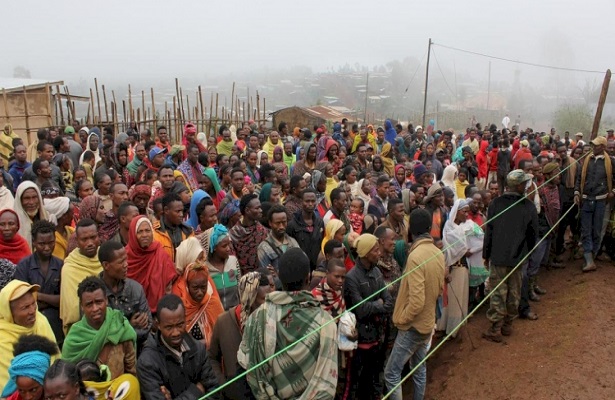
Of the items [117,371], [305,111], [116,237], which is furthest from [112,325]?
[305,111]

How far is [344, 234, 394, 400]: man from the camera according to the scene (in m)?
4.60

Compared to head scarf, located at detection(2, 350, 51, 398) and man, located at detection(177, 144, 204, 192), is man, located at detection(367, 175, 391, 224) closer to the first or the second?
man, located at detection(177, 144, 204, 192)

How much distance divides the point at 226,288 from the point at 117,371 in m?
1.36

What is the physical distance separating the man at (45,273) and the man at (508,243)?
4559 mm

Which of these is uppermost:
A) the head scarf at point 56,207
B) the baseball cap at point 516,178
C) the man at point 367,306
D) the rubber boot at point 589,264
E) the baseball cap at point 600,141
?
the baseball cap at point 600,141

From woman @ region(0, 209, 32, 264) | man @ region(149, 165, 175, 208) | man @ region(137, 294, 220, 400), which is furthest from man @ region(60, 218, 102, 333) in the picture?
man @ region(149, 165, 175, 208)

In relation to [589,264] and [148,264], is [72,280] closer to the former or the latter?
[148,264]

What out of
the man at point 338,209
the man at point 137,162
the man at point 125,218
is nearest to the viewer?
the man at point 125,218

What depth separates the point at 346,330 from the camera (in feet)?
13.5

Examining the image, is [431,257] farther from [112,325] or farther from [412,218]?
[112,325]

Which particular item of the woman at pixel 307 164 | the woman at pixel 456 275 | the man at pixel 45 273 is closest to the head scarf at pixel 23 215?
the man at pixel 45 273

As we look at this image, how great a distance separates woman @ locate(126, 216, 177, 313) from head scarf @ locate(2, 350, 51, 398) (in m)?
1.46

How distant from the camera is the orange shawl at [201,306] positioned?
412 centimetres

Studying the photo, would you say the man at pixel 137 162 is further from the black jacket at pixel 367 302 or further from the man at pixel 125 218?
the black jacket at pixel 367 302
